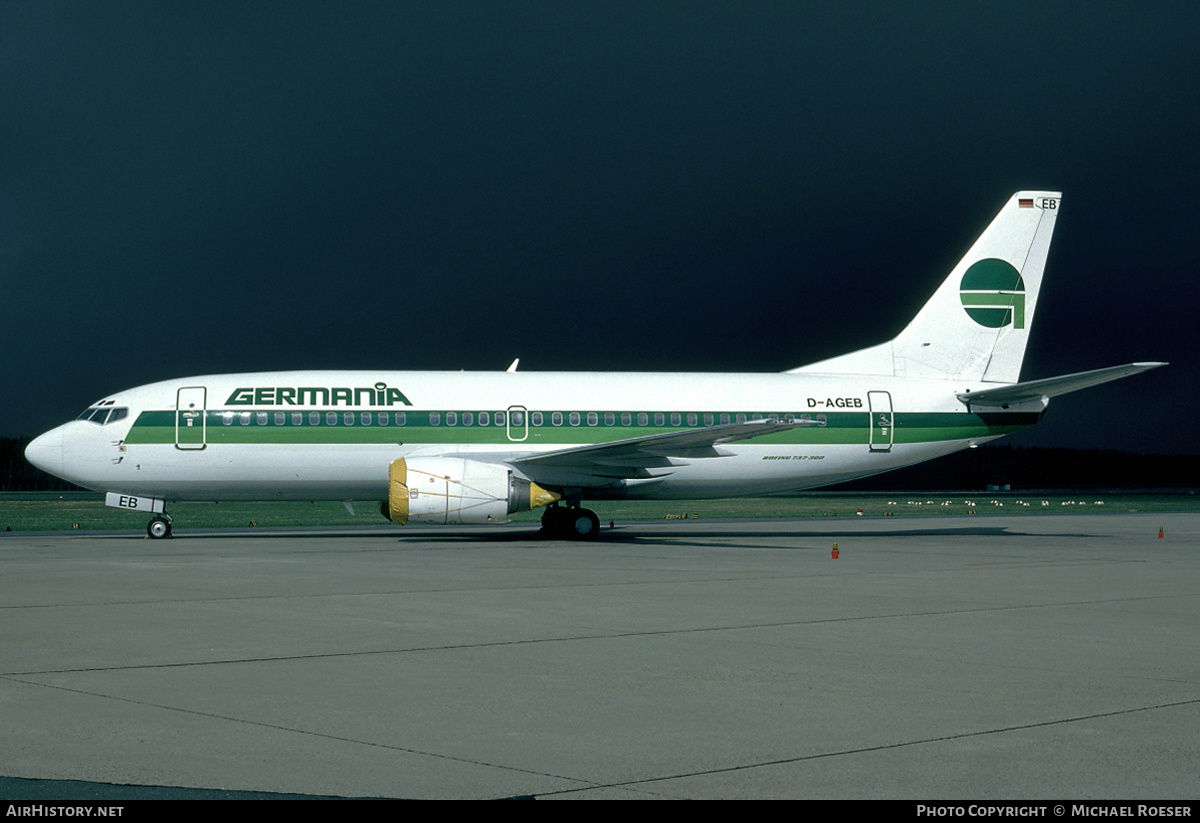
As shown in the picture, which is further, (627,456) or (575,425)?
(575,425)

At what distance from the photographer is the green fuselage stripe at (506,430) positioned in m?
26.4

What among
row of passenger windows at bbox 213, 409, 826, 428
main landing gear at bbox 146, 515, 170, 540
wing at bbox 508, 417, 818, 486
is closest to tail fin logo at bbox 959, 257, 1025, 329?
row of passenger windows at bbox 213, 409, 826, 428

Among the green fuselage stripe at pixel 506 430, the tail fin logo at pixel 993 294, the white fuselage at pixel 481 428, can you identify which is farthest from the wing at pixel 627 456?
the tail fin logo at pixel 993 294

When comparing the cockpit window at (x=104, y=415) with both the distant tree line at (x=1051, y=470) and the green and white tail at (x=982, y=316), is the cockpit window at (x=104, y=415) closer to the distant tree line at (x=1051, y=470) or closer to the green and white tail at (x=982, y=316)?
the green and white tail at (x=982, y=316)

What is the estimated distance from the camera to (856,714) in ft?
23.3

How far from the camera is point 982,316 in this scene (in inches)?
1225

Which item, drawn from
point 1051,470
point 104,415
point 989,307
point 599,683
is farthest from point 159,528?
point 1051,470

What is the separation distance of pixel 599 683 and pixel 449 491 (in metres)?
17.0

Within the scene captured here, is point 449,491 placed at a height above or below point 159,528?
above

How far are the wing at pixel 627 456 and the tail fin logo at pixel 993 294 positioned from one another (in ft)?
26.2

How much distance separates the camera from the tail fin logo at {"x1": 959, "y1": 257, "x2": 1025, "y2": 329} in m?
31.1

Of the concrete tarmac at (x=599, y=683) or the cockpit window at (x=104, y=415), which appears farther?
the cockpit window at (x=104, y=415)

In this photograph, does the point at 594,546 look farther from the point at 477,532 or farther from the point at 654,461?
the point at 477,532

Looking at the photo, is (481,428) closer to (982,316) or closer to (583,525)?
(583,525)
